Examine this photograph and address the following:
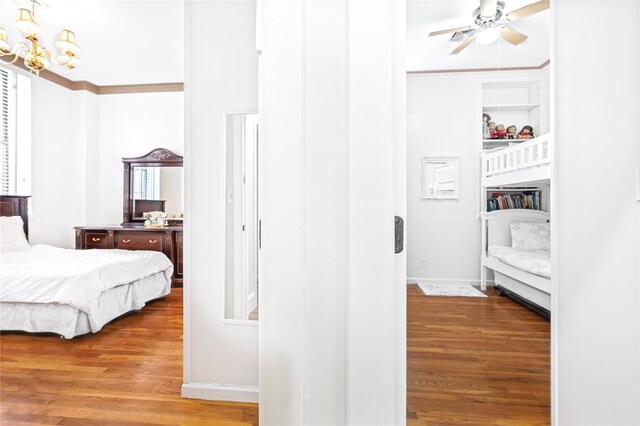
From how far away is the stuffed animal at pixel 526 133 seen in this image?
15.1 feet

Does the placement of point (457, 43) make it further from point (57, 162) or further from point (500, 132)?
point (57, 162)

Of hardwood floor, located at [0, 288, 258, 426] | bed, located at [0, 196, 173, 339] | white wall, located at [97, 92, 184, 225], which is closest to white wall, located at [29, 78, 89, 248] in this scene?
white wall, located at [97, 92, 184, 225]

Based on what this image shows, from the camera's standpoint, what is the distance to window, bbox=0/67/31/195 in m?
3.98

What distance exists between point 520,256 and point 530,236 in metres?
0.66

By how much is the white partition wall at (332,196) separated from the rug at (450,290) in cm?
385

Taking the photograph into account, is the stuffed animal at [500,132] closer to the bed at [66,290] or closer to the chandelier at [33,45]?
the bed at [66,290]

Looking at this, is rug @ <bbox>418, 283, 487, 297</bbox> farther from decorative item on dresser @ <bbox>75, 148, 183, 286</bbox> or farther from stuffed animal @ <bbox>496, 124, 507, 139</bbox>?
decorative item on dresser @ <bbox>75, 148, 183, 286</bbox>

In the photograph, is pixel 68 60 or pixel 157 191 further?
pixel 157 191

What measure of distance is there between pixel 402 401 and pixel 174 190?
4.99 m

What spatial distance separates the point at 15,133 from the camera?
13.5ft

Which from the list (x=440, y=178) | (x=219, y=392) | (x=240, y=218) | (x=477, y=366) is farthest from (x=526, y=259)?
(x=219, y=392)

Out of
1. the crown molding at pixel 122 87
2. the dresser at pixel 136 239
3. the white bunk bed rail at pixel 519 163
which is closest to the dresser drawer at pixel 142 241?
the dresser at pixel 136 239

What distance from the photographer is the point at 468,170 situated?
4.65m

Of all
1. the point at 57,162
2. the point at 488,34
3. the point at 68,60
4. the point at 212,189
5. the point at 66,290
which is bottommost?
the point at 66,290
